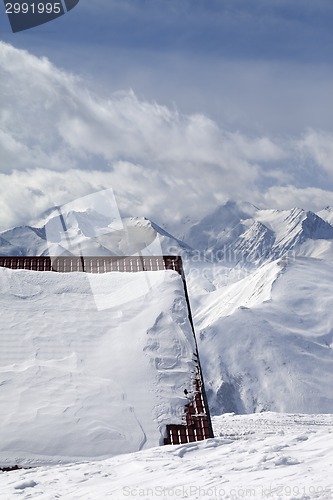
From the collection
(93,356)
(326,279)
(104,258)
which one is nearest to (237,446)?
(93,356)

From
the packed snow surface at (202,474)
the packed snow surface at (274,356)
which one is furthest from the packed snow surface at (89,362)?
the packed snow surface at (274,356)

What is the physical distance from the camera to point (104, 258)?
84.3ft

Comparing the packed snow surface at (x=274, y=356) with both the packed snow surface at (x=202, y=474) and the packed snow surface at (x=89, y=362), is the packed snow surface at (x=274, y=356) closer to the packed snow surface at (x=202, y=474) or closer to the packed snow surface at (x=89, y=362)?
the packed snow surface at (x=89, y=362)

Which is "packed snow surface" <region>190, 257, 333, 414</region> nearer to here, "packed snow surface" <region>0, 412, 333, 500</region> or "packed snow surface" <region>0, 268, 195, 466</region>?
"packed snow surface" <region>0, 268, 195, 466</region>

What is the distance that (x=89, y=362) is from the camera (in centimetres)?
1702

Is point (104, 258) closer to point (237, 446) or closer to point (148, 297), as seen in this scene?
point (148, 297)

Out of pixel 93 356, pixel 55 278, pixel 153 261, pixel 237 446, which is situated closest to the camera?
pixel 237 446

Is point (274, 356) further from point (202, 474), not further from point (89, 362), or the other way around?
point (202, 474)

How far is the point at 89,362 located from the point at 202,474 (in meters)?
6.39

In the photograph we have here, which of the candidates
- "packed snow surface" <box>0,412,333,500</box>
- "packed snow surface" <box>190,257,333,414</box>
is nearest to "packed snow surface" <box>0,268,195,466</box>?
"packed snow surface" <box>0,412,333,500</box>

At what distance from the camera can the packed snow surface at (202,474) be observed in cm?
1024

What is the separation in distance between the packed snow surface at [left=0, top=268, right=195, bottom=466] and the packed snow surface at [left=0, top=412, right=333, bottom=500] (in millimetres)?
1042

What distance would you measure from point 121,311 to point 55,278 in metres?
3.29

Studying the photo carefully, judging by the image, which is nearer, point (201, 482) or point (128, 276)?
point (201, 482)
